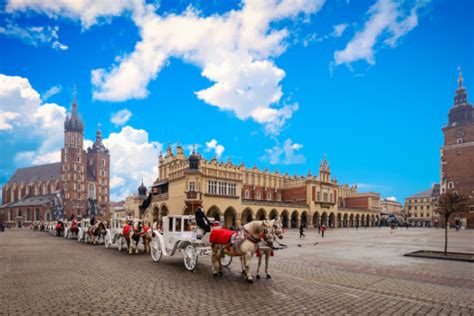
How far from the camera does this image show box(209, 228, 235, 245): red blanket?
33.2 ft

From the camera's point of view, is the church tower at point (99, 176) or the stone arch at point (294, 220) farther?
the church tower at point (99, 176)

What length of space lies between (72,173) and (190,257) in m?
103

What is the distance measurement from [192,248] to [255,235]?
2.94 m

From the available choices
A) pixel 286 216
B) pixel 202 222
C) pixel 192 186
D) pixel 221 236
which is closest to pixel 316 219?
pixel 286 216

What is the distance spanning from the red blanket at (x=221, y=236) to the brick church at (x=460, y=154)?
2777 inches

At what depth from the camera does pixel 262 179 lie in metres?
62.3

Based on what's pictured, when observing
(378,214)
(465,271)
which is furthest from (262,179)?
(465,271)

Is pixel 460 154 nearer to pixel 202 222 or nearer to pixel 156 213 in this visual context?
pixel 156 213

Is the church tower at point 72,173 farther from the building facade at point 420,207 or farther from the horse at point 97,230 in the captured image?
the building facade at point 420,207

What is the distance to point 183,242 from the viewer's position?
12.0 metres

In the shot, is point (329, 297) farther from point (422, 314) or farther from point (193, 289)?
point (193, 289)

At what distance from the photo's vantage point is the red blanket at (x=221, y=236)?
10.1 meters

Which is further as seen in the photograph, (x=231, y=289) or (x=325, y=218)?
(x=325, y=218)

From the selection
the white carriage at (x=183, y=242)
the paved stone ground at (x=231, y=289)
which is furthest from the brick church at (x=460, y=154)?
the white carriage at (x=183, y=242)
